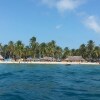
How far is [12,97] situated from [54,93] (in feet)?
13.4

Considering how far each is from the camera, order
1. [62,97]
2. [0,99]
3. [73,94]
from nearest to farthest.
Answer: [0,99] → [62,97] → [73,94]

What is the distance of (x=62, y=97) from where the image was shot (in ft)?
72.4

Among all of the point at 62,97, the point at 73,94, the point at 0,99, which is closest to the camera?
the point at 0,99

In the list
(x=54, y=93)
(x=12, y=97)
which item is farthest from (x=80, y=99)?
(x=12, y=97)

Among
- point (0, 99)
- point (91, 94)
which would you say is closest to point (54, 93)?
point (91, 94)

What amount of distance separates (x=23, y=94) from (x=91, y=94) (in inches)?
217

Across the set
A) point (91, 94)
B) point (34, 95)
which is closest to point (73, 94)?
point (91, 94)

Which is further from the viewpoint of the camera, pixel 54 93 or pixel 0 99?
pixel 54 93

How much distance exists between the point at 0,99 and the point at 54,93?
17.1 feet

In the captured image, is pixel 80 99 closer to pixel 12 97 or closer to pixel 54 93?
pixel 54 93

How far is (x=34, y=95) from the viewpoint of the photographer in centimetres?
2264

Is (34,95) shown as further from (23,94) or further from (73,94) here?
(73,94)

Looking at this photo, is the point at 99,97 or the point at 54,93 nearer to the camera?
the point at 99,97

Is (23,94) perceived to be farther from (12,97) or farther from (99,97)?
(99,97)
